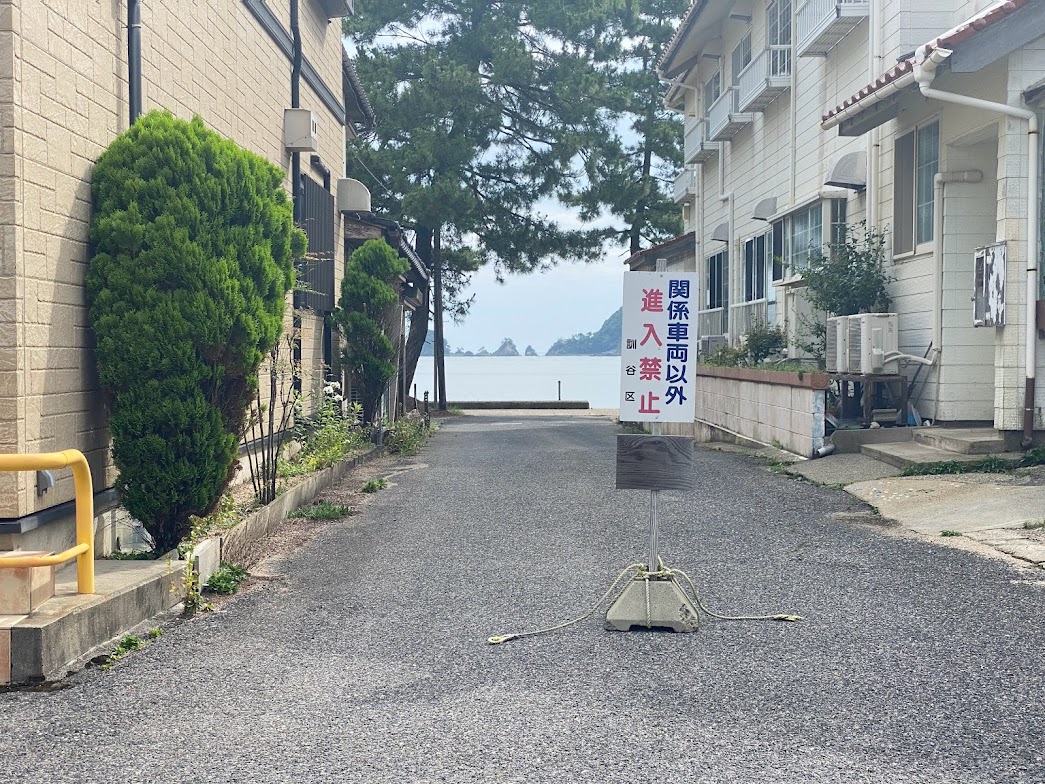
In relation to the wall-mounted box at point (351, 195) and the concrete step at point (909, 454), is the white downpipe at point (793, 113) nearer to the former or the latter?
the concrete step at point (909, 454)

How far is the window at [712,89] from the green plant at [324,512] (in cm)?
1651

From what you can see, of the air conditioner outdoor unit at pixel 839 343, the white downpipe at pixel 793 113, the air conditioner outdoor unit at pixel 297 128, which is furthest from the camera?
the white downpipe at pixel 793 113

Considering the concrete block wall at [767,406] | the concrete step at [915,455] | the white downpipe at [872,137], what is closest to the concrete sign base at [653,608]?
the concrete step at [915,455]

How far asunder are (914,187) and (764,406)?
11.9 ft

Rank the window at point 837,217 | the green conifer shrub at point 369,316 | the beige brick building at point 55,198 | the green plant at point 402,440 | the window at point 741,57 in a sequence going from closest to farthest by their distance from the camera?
the beige brick building at point 55,198, the window at point 837,217, the green plant at point 402,440, the green conifer shrub at point 369,316, the window at point 741,57

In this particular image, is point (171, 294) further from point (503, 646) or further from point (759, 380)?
point (759, 380)

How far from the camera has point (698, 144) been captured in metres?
25.1

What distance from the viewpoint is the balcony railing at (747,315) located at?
19.8 m

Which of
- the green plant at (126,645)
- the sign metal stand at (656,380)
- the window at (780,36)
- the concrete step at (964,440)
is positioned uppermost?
the window at (780,36)

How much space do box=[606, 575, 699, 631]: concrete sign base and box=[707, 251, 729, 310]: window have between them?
18007 mm

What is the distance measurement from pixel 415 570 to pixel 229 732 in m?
3.29

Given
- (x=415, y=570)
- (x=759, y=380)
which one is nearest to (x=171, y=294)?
(x=415, y=570)

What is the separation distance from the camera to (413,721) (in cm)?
A: 449

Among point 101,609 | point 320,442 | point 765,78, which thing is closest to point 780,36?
point 765,78
